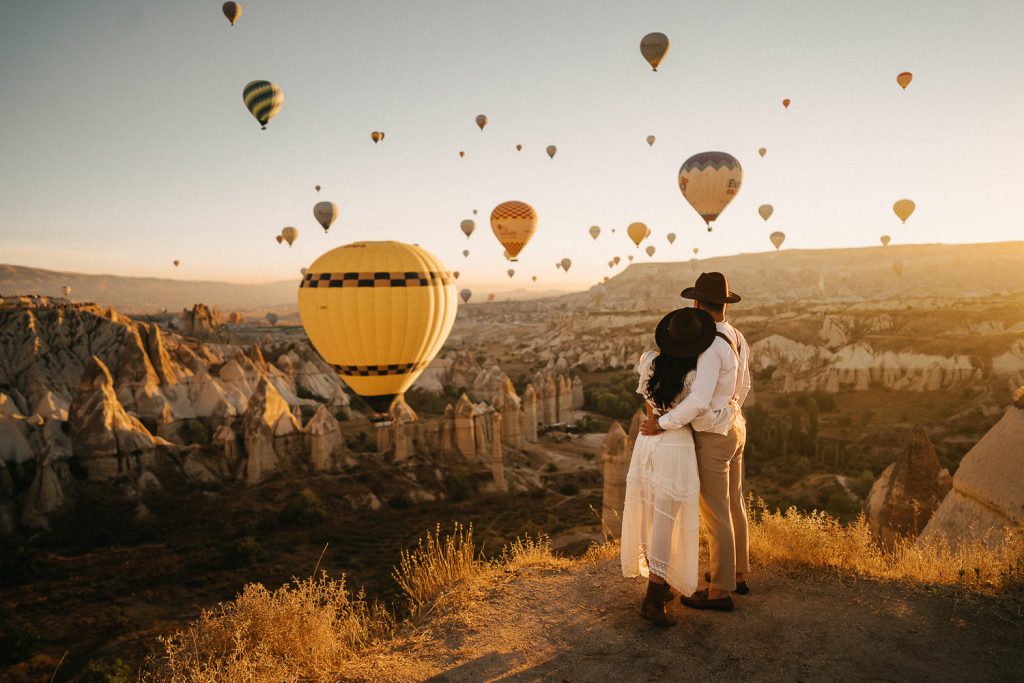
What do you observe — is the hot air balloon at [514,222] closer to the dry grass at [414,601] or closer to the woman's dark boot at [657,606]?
the dry grass at [414,601]

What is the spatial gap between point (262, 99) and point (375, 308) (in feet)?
61.2

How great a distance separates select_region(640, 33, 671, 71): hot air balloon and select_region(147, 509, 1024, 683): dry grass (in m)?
25.3

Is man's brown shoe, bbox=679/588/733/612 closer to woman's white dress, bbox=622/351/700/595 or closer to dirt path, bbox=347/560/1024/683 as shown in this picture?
dirt path, bbox=347/560/1024/683

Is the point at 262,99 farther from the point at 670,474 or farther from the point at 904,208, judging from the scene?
the point at 904,208

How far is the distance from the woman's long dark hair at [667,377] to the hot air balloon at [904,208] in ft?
164

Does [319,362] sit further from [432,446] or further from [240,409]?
[432,446]

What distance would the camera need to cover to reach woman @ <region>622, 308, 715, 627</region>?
429 centimetres

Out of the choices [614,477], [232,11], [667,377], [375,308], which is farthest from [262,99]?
[667,377]

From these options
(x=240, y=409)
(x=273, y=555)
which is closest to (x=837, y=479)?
(x=273, y=555)

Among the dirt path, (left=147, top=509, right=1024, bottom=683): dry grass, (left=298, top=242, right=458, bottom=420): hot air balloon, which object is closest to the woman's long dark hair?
the dirt path

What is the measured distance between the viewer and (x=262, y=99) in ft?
86.7

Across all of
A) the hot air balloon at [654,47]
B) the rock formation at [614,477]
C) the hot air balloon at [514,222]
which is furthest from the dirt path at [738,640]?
the hot air balloon at [654,47]

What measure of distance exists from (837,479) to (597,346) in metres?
58.8

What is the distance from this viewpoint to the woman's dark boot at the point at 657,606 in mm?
4438
